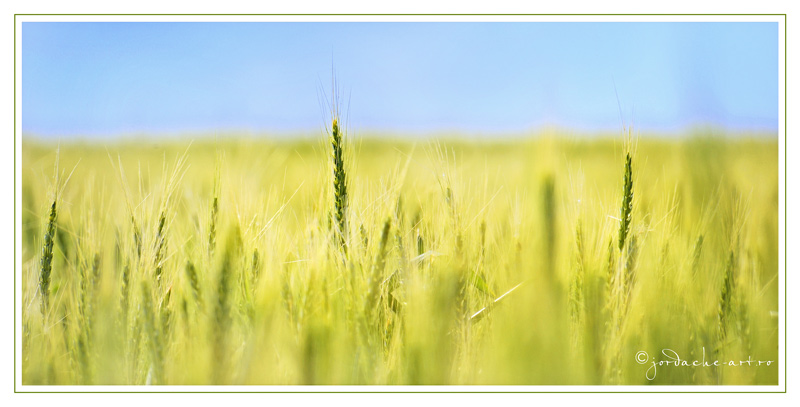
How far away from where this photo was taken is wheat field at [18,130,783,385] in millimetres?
1218

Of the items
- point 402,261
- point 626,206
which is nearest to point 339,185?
point 402,261

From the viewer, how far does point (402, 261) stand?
4.19ft

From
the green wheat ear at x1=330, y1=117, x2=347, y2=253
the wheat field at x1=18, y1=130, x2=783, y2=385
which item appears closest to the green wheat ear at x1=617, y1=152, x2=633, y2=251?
the wheat field at x1=18, y1=130, x2=783, y2=385

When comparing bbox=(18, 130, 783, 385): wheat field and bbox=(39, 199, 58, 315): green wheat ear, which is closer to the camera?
bbox=(18, 130, 783, 385): wheat field

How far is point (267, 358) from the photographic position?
1.20 metres

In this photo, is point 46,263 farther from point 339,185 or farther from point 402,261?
point 402,261

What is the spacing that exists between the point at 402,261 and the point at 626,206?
2.13 ft

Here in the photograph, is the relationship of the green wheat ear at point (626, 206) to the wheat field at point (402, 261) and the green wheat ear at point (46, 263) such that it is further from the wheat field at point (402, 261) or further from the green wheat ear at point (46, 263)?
the green wheat ear at point (46, 263)

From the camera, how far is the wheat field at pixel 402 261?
1.22 meters

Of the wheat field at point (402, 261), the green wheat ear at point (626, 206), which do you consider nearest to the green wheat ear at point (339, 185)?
the wheat field at point (402, 261)

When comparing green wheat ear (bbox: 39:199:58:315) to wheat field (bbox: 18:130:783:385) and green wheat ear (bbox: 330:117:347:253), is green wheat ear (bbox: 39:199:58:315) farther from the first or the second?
green wheat ear (bbox: 330:117:347:253)

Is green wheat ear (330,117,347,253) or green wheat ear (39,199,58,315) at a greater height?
green wheat ear (330,117,347,253)
